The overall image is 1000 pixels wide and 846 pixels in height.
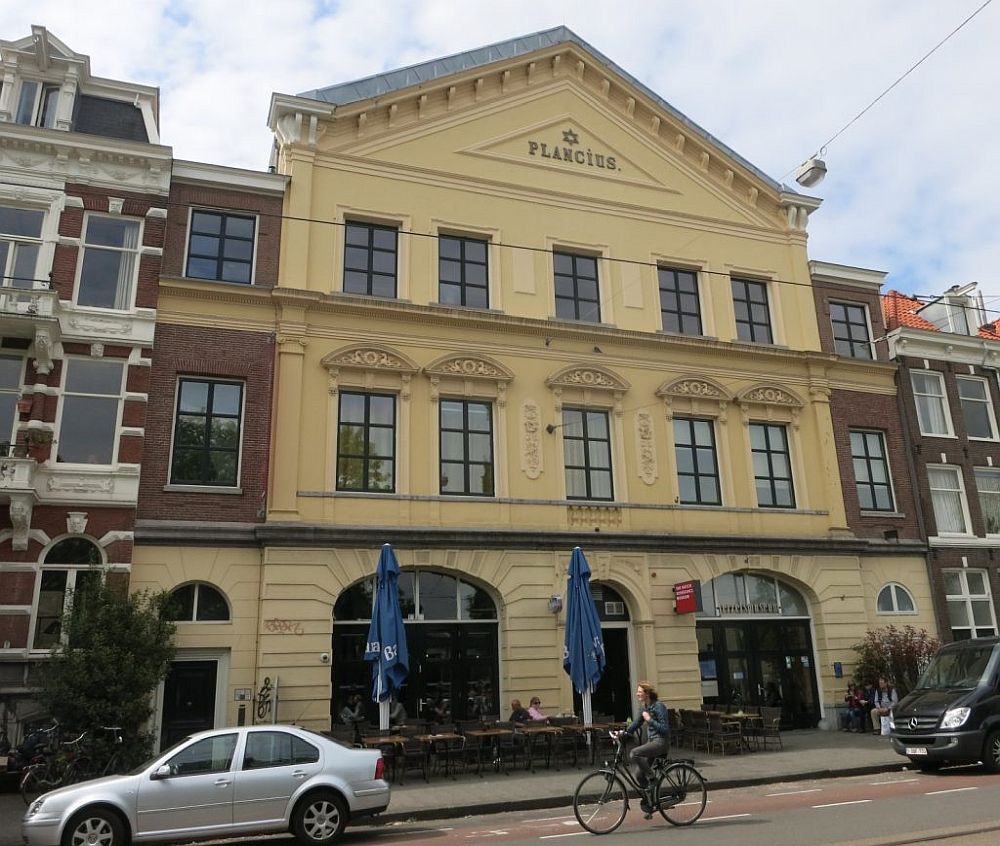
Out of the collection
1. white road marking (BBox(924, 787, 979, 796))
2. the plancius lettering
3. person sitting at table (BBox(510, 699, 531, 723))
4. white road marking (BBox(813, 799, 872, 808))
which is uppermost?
the plancius lettering

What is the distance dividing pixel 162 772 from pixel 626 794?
605cm

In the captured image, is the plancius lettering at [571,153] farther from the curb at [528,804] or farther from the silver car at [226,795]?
the silver car at [226,795]

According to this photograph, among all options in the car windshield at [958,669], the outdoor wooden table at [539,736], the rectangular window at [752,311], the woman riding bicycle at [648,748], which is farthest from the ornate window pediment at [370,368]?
the car windshield at [958,669]

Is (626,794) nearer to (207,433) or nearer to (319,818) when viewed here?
(319,818)

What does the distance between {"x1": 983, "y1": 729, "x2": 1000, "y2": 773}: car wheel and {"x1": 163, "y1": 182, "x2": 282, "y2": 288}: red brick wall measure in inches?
701

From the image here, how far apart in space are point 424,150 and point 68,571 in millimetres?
14022

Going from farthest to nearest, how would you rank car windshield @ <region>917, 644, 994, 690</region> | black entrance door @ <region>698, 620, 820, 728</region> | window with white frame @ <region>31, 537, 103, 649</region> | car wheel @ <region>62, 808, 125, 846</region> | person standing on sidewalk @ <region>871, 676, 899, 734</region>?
black entrance door @ <region>698, 620, 820, 728</region> → person standing on sidewalk @ <region>871, 676, 899, 734</region> → window with white frame @ <region>31, 537, 103, 649</region> → car windshield @ <region>917, 644, 994, 690</region> → car wheel @ <region>62, 808, 125, 846</region>

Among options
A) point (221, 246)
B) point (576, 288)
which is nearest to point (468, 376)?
point (576, 288)

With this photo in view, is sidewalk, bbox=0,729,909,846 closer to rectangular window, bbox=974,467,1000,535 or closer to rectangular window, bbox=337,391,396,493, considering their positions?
rectangular window, bbox=337,391,396,493

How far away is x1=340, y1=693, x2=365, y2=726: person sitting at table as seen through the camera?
1891cm

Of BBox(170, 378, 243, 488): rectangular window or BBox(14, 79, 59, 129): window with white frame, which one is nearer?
BBox(170, 378, 243, 488): rectangular window

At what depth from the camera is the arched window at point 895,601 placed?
24997 mm

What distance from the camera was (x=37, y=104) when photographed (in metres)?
20.6

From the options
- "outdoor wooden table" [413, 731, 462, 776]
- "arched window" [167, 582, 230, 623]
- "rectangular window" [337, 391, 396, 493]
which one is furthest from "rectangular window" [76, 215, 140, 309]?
"outdoor wooden table" [413, 731, 462, 776]
